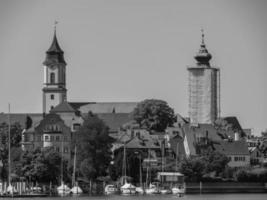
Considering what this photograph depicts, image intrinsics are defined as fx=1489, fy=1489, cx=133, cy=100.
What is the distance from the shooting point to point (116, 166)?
174875 mm

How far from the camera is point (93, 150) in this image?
564ft

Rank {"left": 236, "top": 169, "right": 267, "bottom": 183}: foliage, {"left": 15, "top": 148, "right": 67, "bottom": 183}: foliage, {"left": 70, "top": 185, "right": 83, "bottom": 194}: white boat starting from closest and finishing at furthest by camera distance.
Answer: {"left": 70, "top": 185, "right": 83, "bottom": 194}: white boat < {"left": 15, "top": 148, "right": 67, "bottom": 183}: foliage < {"left": 236, "top": 169, "right": 267, "bottom": 183}: foliage

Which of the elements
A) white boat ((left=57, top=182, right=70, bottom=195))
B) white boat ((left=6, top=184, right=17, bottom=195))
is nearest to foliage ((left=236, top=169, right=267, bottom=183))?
white boat ((left=57, top=182, right=70, bottom=195))

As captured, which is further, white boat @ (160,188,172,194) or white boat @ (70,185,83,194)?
white boat @ (160,188,172,194)

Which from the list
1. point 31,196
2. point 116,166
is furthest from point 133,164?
point 31,196

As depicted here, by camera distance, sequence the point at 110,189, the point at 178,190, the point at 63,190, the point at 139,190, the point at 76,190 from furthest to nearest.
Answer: the point at 110,189
the point at 139,190
the point at 178,190
the point at 76,190
the point at 63,190

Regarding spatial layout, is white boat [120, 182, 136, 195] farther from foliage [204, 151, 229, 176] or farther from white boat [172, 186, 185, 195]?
foliage [204, 151, 229, 176]

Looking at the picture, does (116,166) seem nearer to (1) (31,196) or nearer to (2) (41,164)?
(2) (41,164)

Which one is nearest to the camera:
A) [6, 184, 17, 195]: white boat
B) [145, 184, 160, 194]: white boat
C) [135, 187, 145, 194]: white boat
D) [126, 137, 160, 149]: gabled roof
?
[6, 184, 17, 195]: white boat

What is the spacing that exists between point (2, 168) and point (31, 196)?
25.8 meters

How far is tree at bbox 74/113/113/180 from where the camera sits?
6657 inches

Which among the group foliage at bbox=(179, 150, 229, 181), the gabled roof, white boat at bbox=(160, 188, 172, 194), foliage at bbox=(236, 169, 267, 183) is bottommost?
white boat at bbox=(160, 188, 172, 194)

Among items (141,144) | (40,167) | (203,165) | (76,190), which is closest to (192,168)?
(203,165)

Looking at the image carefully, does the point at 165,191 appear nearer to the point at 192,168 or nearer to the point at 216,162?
the point at 192,168
